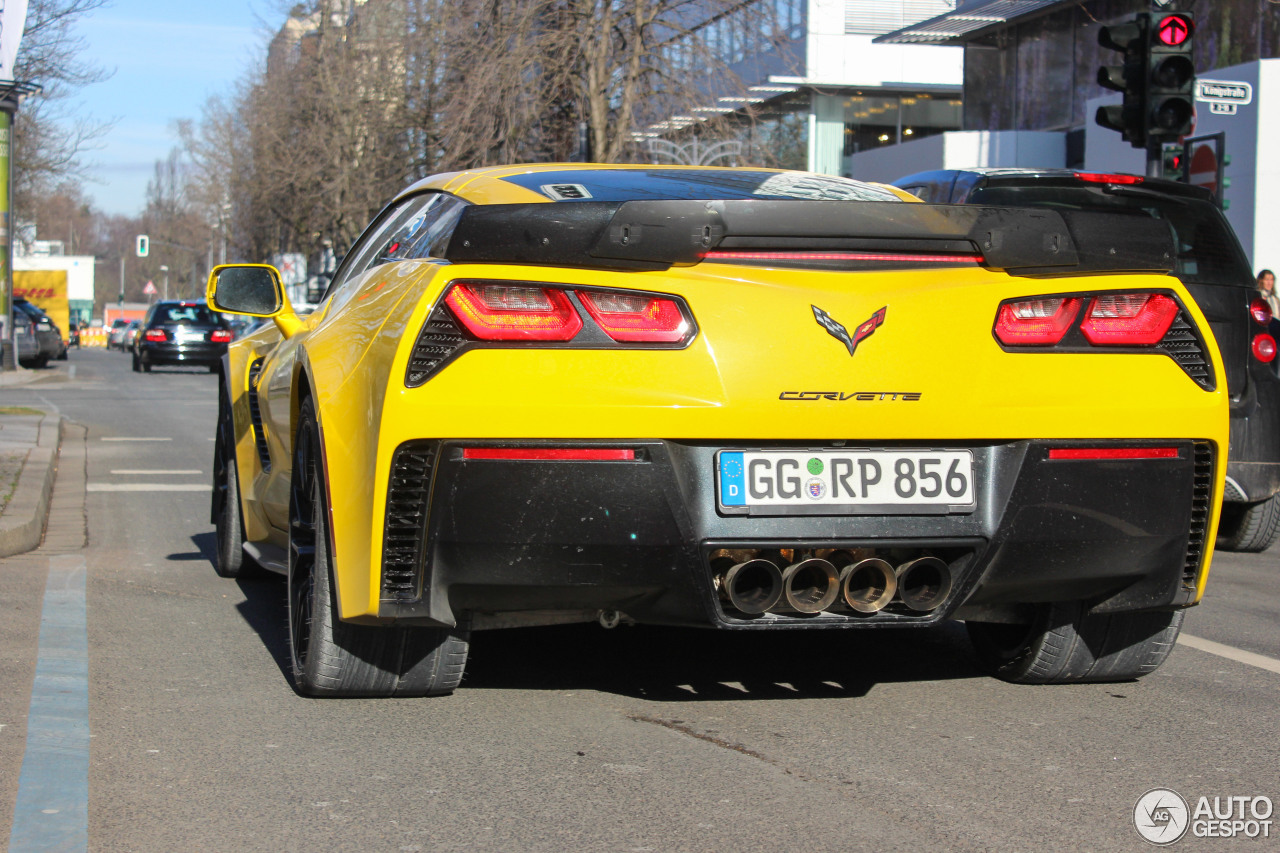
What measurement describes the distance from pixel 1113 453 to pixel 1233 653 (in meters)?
1.64

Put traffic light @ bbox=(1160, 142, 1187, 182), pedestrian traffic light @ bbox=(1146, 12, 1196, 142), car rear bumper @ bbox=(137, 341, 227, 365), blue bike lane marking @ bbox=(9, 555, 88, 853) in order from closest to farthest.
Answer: blue bike lane marking @ bbox=(9, 555, 88, 853), pedestrian traffic light @ bbox=(1146, 12, 1196, 142), traffic light @ bbox=(1160, 142, 1187, 182), car rear bumper @ bbox=(137, 341, 227, 365)

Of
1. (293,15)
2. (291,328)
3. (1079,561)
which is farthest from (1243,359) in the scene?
(293,15)

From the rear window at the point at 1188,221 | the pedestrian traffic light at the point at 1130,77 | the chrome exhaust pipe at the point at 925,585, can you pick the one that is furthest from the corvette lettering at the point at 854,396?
the pedestrian traffic light at the point at 1130,77

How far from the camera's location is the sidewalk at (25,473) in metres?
7.05

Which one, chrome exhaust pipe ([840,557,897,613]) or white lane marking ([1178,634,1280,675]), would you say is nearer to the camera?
chrome exhaust pipe ([840,557,897,613])

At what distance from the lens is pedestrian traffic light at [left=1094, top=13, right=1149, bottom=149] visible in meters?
11.8

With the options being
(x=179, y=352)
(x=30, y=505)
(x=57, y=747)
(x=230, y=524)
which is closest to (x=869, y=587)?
(x=57, y=747)

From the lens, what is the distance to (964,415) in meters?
3.45

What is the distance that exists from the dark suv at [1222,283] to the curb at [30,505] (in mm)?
4614

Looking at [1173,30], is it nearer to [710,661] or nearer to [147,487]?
[147,487]

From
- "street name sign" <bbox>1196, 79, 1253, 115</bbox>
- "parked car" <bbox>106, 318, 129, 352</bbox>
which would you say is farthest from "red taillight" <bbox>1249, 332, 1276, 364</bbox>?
"parked car" <bbox>106, 318, 129, 352</bbox>

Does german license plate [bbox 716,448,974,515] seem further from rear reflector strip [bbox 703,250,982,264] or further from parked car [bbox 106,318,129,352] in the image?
parked car [bbox 106,318,129,352]

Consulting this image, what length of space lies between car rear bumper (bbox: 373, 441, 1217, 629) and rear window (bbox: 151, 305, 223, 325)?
32112 millimetres

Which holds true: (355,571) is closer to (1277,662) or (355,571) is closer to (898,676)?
(898,676)
